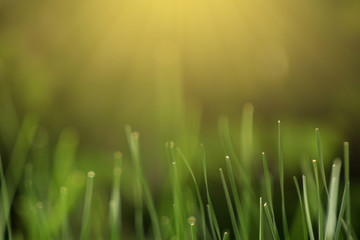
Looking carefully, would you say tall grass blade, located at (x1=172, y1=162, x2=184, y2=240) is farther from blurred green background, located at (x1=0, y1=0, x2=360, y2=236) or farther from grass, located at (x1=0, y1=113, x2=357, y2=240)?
blurred green background, located at (x1=0, y1=0, x2=360, y2=236)

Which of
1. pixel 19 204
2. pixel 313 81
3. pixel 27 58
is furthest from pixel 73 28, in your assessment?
pixel 313 81

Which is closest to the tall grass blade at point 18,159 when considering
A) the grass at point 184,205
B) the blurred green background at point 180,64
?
the grass at point 184,205

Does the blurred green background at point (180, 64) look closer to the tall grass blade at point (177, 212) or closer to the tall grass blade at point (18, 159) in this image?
the tall grass blade at point (18, 159)

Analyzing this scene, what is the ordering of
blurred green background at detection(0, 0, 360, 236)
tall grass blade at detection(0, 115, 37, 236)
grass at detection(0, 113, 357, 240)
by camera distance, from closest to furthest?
grass at detection(0, 113, 357, 240) < tall grass blade at detection(0, 115, 37, 236) < blurred green background at detection(0, 0, 360, 236)

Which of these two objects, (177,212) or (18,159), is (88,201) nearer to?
(177,212)

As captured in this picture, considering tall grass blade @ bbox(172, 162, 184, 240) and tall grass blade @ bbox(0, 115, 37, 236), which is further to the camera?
tall grass blade @ bbox(0, 115, 37, 236)

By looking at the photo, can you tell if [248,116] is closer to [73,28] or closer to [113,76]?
[113,76]

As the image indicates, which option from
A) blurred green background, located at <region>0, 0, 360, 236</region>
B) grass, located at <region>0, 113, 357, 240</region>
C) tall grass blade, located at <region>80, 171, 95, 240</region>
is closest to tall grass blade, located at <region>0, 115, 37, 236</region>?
grass, located at <region>0, 113, 357, 240</region>

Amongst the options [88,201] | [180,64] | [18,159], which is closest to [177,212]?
[88,201]
